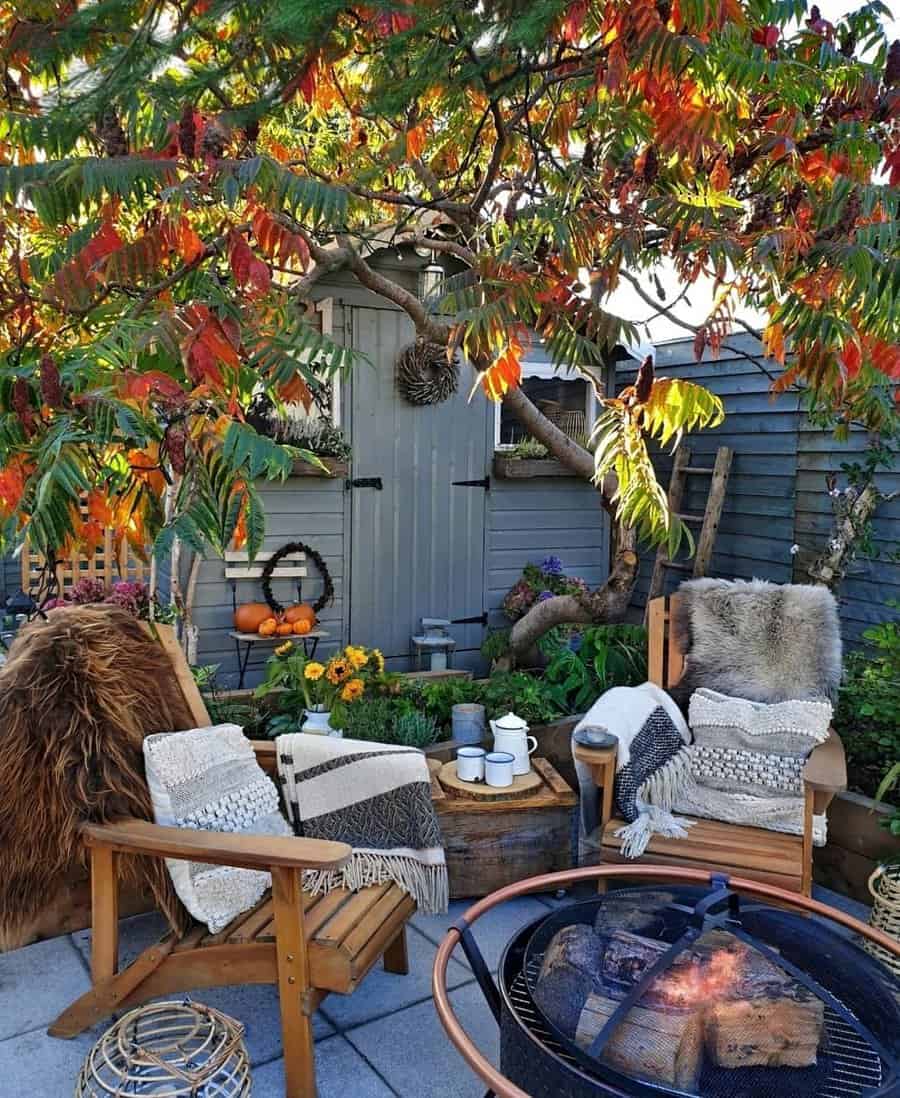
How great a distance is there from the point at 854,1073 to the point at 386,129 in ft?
13.1

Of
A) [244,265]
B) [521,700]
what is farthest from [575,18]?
[521,700]

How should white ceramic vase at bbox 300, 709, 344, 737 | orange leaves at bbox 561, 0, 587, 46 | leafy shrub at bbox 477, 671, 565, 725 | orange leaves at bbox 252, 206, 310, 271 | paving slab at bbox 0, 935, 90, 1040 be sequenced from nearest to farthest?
paving slab at bbox 0, 935, 90, 1040, orange leaves at bbox 561, 0, 587, 46, orange leaves at bbox 252, 206, 310, 271, white ceramic vase at bbox 300, 709, 344, 737, leafy shrub at bbox 477, 671, 565, 725

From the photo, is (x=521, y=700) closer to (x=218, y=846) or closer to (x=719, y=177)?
(x=218, y=846)

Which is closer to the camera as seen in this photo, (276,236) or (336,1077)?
(336,1077)

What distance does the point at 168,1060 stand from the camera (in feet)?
5.78

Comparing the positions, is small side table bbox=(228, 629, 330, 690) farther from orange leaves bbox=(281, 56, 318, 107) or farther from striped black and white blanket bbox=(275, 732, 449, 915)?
orange leaves bbox=(281, 56, 318, 107)

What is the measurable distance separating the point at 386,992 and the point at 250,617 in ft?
8.83

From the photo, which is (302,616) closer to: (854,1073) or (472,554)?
(472,554)

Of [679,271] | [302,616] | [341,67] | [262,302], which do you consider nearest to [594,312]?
[679,271]

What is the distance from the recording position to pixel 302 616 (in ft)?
16.1

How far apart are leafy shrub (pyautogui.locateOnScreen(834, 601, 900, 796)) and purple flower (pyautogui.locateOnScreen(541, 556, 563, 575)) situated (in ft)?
7.92

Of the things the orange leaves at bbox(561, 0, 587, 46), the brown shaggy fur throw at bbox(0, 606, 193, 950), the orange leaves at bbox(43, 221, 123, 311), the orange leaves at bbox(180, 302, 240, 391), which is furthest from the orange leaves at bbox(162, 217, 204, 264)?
the orange leaves at bbox(561, 0, 587, 46)

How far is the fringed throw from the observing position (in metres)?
2.74

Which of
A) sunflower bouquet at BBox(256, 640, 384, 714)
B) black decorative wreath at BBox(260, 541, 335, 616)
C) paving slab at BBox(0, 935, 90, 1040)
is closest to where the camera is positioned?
paving slab at BBox(0, 935, 90, 1040)
